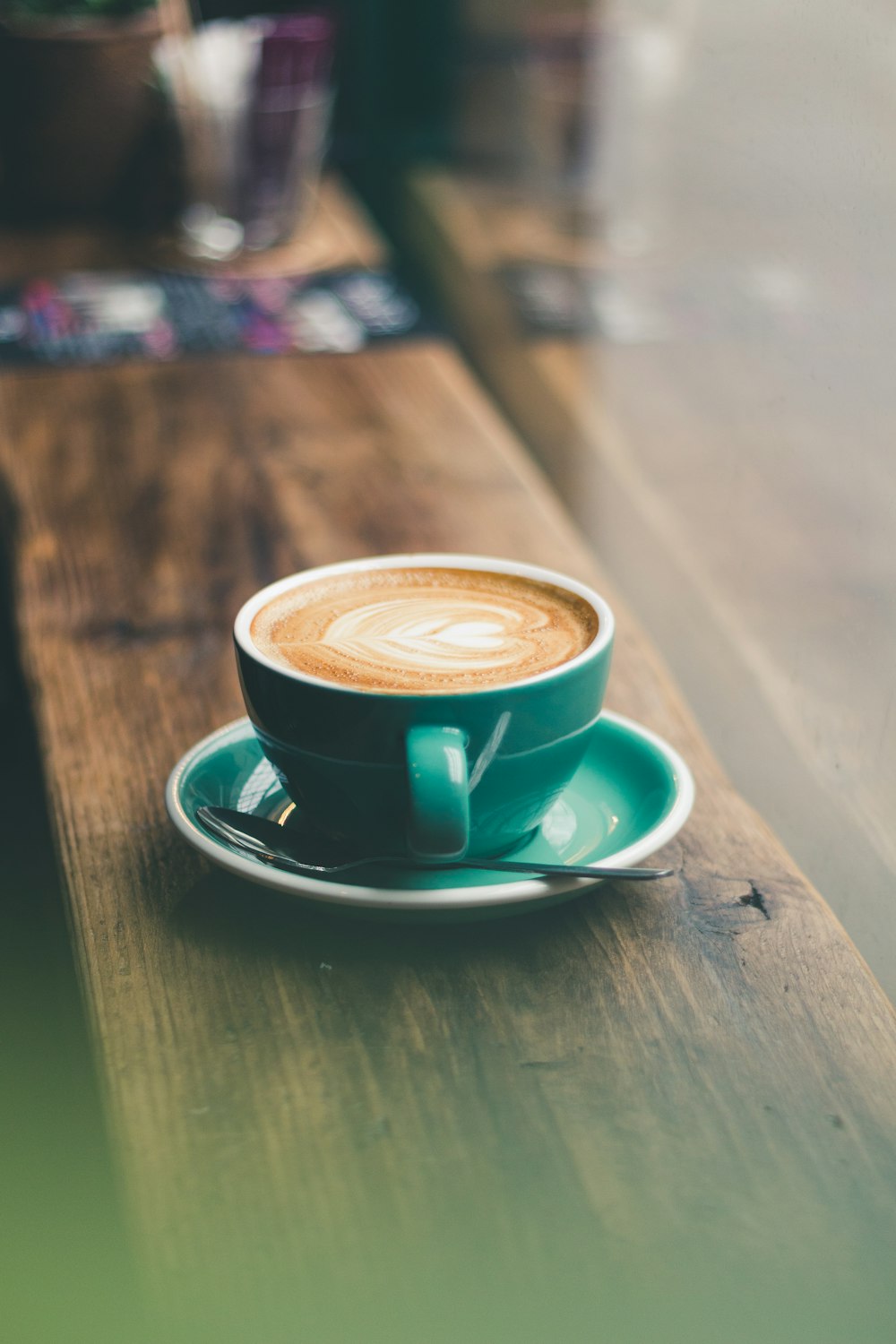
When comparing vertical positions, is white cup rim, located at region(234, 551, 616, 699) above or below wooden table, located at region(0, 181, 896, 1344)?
above

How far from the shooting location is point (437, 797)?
47 centimetres

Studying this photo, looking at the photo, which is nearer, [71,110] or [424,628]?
[424,628]

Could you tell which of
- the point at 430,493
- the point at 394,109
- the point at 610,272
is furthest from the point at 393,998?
the point at 394,109

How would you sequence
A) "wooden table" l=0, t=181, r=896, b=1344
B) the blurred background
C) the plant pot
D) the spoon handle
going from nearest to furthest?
"wooden table" l=0, t=181, r=896, b=1344 → the spoon handle → the blurred background → the plant pot

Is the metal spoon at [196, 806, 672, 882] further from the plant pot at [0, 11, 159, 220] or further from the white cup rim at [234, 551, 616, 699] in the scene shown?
the plant pot at [0, 11, 159, 220]

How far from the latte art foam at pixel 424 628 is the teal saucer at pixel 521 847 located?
7 centimetres

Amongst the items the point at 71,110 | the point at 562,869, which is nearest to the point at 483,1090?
the point at 562,869

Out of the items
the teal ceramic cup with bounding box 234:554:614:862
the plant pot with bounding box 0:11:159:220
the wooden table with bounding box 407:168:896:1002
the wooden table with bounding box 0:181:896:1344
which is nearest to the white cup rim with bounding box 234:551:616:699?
the teal ceramic cup with bounding box 234:554:614:862

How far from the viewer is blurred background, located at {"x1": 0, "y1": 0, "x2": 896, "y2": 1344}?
74 centimetres

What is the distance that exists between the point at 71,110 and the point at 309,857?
52.2 inches

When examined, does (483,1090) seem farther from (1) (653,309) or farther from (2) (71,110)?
(2) (71,110)

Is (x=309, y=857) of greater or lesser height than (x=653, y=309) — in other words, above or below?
above

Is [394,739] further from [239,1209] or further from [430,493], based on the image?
[430,493]

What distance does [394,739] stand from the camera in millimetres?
488
